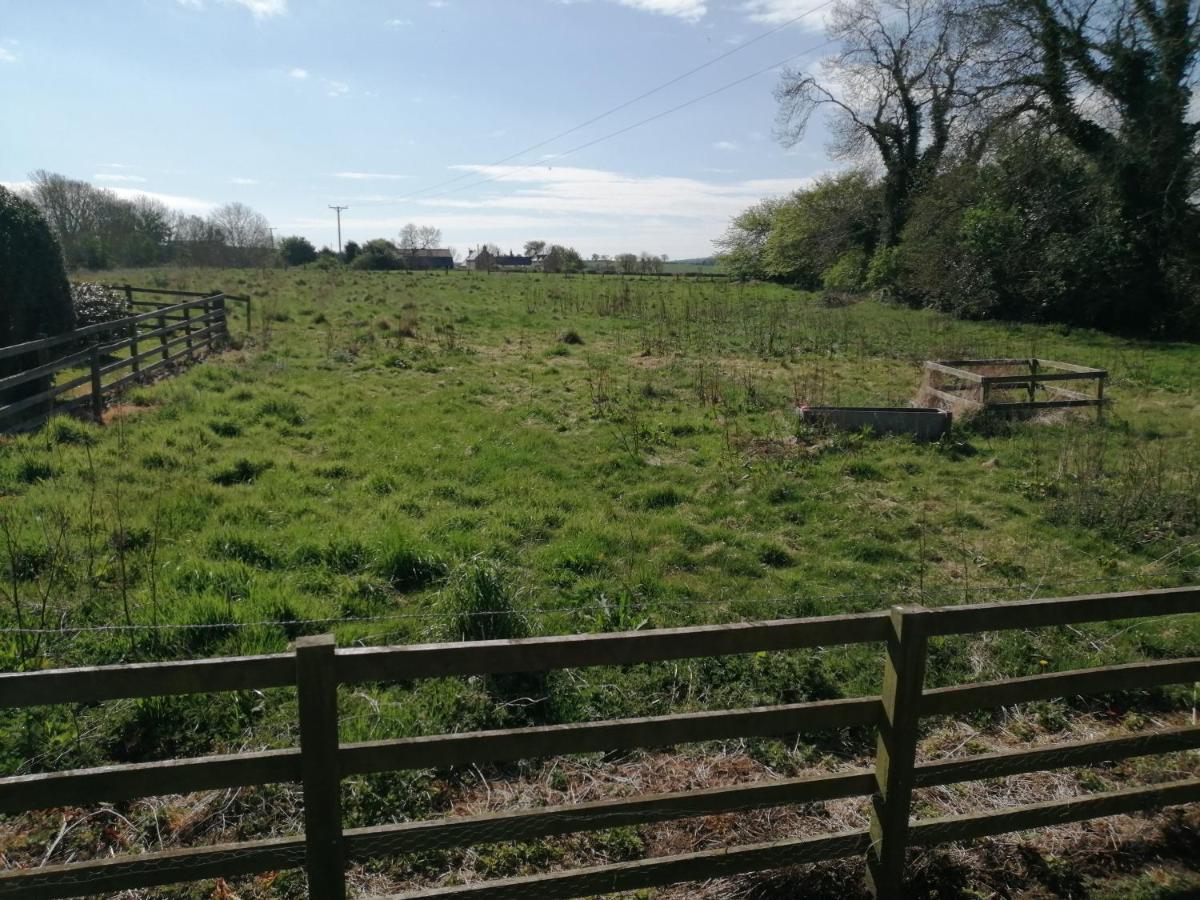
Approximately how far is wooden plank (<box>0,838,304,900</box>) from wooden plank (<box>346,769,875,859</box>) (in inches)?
12.0

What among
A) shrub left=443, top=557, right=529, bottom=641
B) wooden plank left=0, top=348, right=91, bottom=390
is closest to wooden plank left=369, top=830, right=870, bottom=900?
shrub left=443, top=557, right=529, bottom=641

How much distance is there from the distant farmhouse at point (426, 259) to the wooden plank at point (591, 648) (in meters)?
71.4

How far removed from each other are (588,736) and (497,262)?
332ft

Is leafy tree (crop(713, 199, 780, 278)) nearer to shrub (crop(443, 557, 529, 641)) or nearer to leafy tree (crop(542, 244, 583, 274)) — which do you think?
leafy tree (crop(542, 244, 583, 274))

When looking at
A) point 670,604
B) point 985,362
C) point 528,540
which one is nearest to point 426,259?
point 985,362

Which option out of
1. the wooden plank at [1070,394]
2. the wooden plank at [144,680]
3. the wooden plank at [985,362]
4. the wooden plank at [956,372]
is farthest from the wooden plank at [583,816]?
the wooden plank at [985,362]

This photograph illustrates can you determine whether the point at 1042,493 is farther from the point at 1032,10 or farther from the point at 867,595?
the point at 1032,10

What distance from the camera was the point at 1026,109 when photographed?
26.8 meters

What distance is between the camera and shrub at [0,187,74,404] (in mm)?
13289

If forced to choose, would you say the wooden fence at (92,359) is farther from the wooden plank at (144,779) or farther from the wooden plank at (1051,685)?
the wooden plank at (1051,685)

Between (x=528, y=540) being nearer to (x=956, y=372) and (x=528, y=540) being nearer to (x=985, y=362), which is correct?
(x=956, y=372)

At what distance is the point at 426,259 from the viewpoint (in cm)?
9131

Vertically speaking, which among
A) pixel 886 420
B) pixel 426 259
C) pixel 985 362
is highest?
pixel 426 259

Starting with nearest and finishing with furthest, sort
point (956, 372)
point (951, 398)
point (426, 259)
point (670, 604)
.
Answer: point (670, 604) → point (951, 398) → point (956, 372) → point (426, 259)
